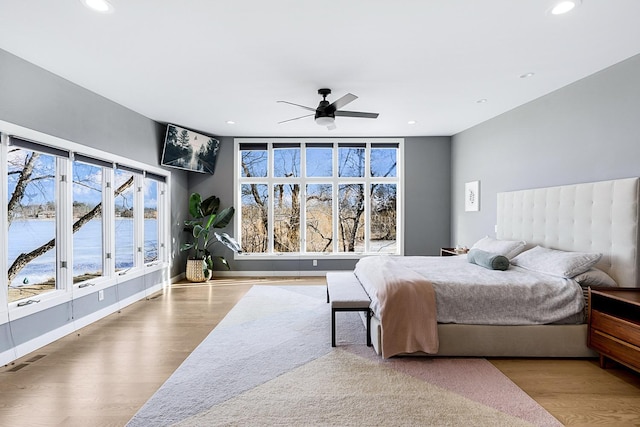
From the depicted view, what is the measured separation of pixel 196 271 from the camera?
247 inches

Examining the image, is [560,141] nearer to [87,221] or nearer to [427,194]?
[427,194]

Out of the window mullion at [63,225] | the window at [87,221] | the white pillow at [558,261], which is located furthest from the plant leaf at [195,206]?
the white pillow at [558,261]

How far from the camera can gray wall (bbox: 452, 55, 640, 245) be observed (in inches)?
127

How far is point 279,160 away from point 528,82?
15.0ft

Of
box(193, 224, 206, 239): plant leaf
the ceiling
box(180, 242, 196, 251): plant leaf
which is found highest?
the ceiling

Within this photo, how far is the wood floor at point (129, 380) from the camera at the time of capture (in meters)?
2.21

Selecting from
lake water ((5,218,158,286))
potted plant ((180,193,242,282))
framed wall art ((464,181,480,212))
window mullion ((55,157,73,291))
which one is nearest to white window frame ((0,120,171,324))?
window mullion ((55,157,73,291))

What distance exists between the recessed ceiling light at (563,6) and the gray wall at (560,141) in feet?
4.61

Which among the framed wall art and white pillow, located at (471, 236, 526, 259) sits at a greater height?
the framed wall art

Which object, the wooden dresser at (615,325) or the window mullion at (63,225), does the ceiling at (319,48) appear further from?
the wooden dresser at (615,325)

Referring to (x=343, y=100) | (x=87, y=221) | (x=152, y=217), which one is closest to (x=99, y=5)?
(x=343, y=100)

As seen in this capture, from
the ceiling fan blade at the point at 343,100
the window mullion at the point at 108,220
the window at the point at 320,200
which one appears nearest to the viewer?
the ceiling fan blade at the point at 343,100

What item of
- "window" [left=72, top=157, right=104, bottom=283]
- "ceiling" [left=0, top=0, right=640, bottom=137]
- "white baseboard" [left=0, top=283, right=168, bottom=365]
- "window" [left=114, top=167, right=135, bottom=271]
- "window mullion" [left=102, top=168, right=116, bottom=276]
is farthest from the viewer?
"window" [left=114, top=167, right=135, bottom=271]

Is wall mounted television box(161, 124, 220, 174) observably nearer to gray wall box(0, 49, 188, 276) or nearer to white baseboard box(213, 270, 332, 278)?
gray wall box(0, 49, 188, 276)
